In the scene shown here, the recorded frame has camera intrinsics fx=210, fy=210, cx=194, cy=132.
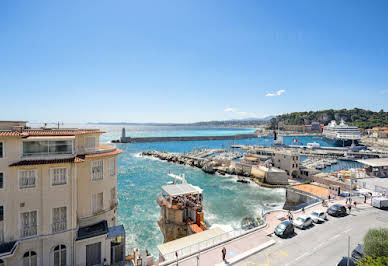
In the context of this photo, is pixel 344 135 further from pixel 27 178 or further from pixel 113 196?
pixel 27 178

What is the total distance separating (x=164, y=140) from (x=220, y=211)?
128004mm

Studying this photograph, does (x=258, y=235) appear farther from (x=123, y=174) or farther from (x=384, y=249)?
(x=123, y=174)

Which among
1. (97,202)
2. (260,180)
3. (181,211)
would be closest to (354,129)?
(260,180)

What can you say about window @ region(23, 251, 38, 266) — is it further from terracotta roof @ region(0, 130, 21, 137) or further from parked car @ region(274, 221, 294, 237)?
parked car @ region(274, 221, 294, 237)

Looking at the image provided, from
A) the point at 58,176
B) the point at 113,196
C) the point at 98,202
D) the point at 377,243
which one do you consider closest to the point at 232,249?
the point at 377,243

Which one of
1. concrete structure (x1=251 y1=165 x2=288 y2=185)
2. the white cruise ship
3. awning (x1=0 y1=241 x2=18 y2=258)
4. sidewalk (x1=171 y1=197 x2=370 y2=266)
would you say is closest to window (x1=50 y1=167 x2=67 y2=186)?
awning (x1=0 y1=241 x2=18 y2=258)

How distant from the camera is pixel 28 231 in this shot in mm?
11766

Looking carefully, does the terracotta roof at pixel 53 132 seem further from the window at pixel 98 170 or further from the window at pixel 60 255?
the window at pixel 60 255

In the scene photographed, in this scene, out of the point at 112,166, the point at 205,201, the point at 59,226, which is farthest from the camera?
the point at 205,201

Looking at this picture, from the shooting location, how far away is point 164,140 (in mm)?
156250

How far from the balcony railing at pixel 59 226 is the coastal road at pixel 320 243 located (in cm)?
1074

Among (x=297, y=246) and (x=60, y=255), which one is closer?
(x=60, y=255)

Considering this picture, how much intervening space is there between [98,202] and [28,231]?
378 cm

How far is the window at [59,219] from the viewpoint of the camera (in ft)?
40.4
